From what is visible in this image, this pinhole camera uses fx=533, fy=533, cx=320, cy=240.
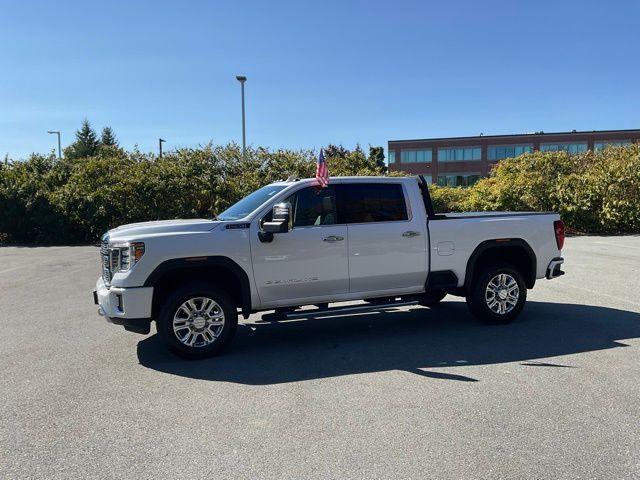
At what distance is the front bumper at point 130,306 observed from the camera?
567 cm

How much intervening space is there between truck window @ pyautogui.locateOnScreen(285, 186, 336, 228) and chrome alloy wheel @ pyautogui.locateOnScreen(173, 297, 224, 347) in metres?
1.40

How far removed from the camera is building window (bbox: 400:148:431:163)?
73000 millimetres

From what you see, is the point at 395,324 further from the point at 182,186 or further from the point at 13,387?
the point at 182,186

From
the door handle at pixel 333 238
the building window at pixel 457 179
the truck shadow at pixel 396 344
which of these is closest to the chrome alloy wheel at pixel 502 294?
the truck shadow at pixel 396 344

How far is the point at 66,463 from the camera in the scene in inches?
142

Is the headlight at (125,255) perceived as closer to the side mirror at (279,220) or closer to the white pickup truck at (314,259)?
the white pickup truck at (314,259)

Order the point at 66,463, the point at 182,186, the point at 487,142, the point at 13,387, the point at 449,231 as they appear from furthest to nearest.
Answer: the point at 487,142 < the point at 182,186 < the point at 449,231 < the point at 13,387 < the point at 66,463

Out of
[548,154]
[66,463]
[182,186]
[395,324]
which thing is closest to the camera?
[66,463]

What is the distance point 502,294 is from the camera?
726 cm

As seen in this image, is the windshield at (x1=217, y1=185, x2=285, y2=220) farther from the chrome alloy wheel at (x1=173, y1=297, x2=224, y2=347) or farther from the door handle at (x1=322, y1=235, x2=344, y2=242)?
the chrome alloy wheel at (x1=173, y1=297, x2=224, y2=347)

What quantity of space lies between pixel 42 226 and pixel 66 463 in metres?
20.1

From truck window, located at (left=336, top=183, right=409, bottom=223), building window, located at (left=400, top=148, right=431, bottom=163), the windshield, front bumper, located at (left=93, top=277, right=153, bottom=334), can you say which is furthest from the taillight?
building window, located at (left=400, top=148, right=431, bottom=163)

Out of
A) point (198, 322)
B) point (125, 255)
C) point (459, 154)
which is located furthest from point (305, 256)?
point (459, 154)

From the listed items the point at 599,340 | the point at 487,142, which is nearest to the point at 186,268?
the point at 599,340
